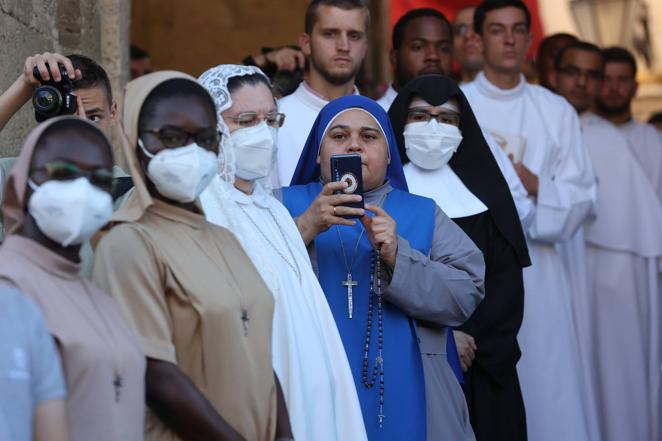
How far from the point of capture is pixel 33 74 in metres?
Result: 4.31

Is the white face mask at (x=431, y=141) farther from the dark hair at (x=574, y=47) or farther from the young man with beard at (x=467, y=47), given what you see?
the dark hair at (x=574, y=47)

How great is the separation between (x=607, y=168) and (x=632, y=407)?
146 centimetres

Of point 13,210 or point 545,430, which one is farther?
point 545,430

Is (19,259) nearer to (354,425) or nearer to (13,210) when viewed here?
(13,210)

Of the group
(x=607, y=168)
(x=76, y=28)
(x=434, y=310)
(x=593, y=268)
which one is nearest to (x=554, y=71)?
(x=607, y=168)

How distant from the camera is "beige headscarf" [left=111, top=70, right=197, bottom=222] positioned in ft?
11.6

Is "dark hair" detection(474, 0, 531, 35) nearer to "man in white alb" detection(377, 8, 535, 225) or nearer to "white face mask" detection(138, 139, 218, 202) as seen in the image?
"man in white alb" detection(377, 8, 535, 225)

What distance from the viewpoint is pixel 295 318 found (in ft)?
13.9

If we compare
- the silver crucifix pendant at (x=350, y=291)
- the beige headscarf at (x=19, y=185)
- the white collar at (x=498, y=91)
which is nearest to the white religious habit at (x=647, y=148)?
the white collar at (x=498, y=91)

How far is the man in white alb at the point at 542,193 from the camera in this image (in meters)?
6.81

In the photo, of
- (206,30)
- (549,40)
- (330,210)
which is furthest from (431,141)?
(206,30)

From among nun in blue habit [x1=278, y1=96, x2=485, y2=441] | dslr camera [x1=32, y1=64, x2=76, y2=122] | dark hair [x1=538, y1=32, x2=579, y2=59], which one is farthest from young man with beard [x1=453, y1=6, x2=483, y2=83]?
dslr camera [x1=32, y1=64, x2=76, y2=122]

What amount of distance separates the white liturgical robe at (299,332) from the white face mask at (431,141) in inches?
53.7

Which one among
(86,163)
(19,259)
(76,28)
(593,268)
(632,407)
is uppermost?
(76,28)
